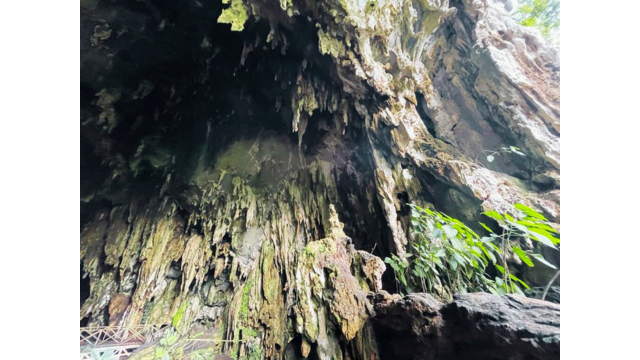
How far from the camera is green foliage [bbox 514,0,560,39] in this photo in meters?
1.46

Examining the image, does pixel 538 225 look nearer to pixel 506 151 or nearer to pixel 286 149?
pixel 506 151

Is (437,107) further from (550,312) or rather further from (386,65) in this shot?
(550,312)

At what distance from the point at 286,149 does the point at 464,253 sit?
2.05 metres

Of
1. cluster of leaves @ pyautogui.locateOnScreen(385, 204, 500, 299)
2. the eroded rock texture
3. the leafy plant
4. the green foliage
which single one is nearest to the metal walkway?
the eroded rock texture

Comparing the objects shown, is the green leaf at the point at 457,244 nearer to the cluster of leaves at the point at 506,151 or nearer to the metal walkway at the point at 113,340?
the cluster of leaves at the point at 506,151

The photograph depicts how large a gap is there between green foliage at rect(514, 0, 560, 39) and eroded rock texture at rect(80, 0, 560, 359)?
0.28 feet

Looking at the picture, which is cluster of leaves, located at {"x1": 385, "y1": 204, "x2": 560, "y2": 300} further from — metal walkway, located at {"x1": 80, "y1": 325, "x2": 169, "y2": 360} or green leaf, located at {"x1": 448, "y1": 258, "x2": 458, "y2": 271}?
metal walkway, located at {"x1": 80, "y1": 325, "x2": 169, "y2": 360}

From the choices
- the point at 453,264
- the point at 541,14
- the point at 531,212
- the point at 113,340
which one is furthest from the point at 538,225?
the point at 113,340

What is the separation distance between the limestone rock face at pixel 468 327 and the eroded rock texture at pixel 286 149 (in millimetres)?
219
